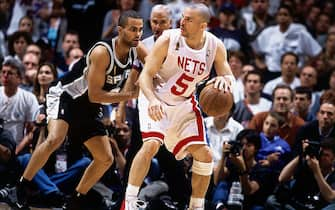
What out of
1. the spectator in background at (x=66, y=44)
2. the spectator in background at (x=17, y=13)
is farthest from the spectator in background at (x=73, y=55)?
the spectator in background at (x=17, y=13)

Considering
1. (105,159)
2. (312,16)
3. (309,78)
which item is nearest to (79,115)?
(105,159)

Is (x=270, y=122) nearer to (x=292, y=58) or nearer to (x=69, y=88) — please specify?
(x=292, y=58)

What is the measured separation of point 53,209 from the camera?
8016 mm

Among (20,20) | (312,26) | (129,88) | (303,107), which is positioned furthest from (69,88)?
(312,26)

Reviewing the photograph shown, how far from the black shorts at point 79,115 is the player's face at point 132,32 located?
72 cm

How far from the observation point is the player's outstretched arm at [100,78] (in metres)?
7.17

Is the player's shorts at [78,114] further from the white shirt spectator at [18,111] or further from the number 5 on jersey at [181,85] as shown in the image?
the white shirt spectator at [18,111]

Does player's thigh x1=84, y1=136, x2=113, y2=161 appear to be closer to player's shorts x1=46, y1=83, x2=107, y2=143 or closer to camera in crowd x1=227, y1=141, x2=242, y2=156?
player's shorts x1=46, y1=83, x2=107, y2=143

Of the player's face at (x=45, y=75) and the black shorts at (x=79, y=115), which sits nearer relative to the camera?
the black shorts at (x=79, y=115)

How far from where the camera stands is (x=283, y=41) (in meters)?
11.4

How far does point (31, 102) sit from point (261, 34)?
149 inches

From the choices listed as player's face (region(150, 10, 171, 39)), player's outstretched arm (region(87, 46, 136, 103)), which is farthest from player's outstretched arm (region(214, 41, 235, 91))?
player's face (region(150, 10, 171, 39))

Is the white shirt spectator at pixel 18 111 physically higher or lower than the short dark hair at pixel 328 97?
lower

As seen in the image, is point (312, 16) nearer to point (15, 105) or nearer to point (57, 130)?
point (15, 105)
